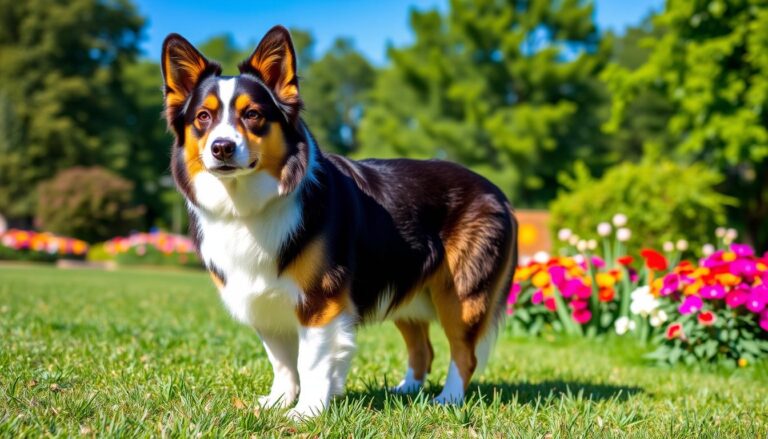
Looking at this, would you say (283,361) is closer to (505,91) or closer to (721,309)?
(721,309)

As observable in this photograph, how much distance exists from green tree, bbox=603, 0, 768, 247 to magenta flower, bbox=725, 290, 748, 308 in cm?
1022

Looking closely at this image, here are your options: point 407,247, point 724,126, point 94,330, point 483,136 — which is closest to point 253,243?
point 407,247

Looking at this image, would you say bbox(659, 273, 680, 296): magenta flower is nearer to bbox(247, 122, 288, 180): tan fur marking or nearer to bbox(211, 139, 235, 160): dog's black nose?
bbox(247, 122, 288, 180): tan fur marking

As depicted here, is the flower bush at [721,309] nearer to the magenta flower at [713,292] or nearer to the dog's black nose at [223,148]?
the magenta flower at [713,292]

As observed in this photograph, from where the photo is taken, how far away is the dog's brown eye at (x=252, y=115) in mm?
3469

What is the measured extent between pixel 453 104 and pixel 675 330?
2984 centimetres

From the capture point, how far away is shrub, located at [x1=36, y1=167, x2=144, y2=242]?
3098 centimetres

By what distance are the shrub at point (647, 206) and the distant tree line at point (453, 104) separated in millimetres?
3358

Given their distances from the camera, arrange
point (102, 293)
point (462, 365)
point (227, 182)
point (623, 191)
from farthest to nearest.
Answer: point (623, 191) < point (102, 293) < point (462, 365) < point (227, 182)

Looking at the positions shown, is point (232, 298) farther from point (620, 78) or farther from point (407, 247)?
point (620, 78)

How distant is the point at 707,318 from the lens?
5973 mm

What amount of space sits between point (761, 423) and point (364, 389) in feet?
7.86

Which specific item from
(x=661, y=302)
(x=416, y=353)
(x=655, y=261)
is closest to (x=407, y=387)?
(x=416, y=353)

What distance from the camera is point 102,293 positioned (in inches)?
455
